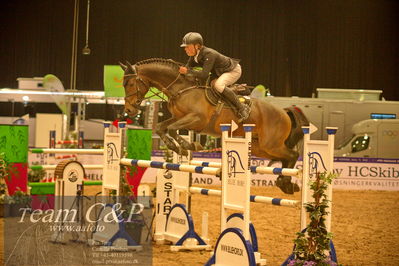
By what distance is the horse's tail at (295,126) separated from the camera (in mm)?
8383

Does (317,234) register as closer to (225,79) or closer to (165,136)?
(165,136)

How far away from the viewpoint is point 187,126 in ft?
23.2

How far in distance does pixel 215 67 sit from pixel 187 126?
0.75 meters

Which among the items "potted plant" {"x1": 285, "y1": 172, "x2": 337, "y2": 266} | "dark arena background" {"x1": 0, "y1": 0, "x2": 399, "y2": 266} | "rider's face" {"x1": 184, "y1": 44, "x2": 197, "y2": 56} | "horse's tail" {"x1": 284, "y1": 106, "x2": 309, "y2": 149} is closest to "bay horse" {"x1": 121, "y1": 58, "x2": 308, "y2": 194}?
"rider's face" {"x1": 184, "y1": 44, "x2": 197, "y2": 56}

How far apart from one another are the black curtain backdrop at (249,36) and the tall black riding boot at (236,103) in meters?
16.0

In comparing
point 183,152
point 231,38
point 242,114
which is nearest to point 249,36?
point 231,38

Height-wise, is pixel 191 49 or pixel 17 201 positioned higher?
pixel 191 49

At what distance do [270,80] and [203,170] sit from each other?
1810 centimetres

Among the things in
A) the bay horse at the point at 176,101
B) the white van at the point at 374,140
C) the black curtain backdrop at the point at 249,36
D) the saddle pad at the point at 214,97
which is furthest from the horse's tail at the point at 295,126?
the black curtain backdrop at the point at 249,36

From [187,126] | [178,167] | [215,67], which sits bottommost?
[178,167]

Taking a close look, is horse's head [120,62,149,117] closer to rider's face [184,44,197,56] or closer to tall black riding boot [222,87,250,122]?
rider's face [184,44,197,56]

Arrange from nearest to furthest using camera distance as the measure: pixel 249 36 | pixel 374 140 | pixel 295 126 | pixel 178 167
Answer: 1. pixel 178 167
2. pixel 295 126
3. pixel 374 140
4. pixel 249 36

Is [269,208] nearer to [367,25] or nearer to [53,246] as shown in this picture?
[53,246]

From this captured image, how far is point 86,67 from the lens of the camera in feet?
75.4
